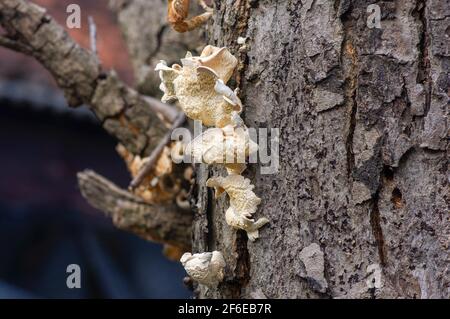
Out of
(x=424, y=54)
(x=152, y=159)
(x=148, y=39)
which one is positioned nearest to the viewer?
(x=424, y=54)

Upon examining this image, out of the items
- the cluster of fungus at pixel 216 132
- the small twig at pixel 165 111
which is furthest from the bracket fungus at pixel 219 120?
the small twig at pixel 165 111

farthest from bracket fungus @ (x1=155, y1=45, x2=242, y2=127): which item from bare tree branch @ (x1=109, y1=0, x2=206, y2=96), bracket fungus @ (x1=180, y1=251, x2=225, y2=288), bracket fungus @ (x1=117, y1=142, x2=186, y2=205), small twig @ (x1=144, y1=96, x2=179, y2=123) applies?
Result: bare tree branch @ (x1=109, y1=0, x2=206, y2=96)

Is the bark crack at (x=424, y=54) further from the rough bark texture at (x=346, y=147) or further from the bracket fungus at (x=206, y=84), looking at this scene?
the bracket fungus at (x=206, y=84)

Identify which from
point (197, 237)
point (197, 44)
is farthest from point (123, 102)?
point (197, 237)

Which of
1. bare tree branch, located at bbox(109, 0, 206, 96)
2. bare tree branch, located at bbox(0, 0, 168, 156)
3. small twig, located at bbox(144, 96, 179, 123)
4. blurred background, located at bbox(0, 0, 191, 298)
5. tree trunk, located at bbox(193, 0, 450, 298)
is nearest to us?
tree trunk, located at bbox(193, 0, 450, 298)

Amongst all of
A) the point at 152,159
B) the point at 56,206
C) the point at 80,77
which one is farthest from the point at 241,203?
the point at 56,206

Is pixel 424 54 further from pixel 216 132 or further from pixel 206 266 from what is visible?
pixel 206 266

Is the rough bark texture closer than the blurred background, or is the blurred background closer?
the rough bark texture

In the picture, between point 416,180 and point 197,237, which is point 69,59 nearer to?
point 197,237

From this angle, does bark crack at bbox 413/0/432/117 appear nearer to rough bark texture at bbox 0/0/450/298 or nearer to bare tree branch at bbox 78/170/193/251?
rough bark texture at bbox 0/0/450/298
